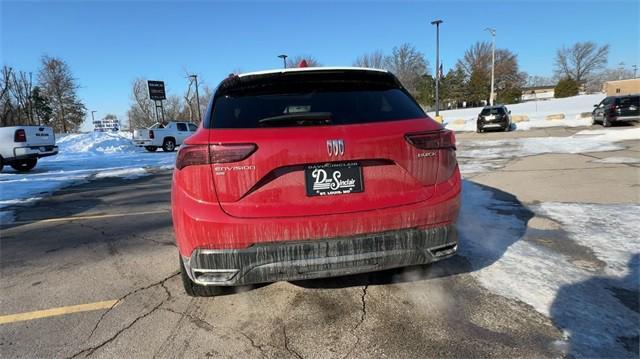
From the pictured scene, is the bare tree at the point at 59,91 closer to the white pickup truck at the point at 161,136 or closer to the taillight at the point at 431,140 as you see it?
the white pickup truck at the point at 161,136

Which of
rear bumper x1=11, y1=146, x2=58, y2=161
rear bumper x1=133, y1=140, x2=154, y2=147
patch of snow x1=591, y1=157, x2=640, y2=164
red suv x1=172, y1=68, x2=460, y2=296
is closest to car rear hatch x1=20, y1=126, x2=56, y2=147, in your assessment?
rear bumper x1=11, y1=146, x2=58, y2=161

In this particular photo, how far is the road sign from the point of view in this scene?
1458 inches

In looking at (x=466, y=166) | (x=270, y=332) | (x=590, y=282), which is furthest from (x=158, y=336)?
(x=466, y=166)

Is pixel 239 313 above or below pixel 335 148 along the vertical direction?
below

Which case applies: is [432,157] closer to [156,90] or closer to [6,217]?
[6,217]

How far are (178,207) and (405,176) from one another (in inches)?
57.9

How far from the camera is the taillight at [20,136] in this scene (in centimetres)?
1281

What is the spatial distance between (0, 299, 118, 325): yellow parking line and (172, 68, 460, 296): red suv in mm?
1068

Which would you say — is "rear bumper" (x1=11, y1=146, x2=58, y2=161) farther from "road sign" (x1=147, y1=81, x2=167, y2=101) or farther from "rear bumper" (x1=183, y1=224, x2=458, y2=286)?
"road sign" (x1=147, y1=81, x2=167, y2=101)

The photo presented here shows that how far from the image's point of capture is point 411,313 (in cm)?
281

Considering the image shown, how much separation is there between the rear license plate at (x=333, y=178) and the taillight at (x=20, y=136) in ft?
46.8

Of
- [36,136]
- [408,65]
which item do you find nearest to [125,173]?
[36,136]

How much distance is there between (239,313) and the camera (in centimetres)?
289

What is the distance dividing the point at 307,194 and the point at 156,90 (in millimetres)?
39209
